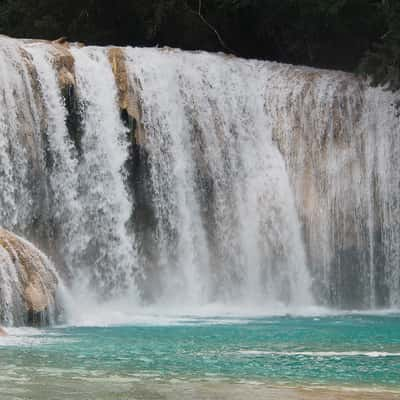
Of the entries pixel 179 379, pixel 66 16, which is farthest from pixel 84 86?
pixel 179 379

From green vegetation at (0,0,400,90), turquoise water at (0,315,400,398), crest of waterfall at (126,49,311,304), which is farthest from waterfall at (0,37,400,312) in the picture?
turquoise water at (0,315,400,398)

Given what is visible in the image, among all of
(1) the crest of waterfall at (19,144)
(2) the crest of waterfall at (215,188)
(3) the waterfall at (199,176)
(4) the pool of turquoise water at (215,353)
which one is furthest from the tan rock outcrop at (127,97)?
(4) the pool of turquoise water at (215,353)

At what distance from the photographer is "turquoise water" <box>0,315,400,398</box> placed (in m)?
14.7

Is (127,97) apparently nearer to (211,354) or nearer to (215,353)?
(215,353)

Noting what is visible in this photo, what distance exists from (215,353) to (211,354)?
0.50 ft

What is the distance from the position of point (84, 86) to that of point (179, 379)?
1614 centimetres

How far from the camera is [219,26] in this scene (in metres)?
38.4

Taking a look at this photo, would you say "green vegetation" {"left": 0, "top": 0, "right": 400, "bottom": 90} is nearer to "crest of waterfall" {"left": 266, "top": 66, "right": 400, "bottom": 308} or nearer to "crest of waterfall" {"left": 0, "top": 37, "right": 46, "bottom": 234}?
"crest of waterfall" {"left": 266, "top": 66, "right": 400, "bottom": 308}

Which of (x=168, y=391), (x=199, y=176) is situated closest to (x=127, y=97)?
(x=199, y=176)

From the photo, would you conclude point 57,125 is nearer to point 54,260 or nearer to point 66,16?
point 54,260

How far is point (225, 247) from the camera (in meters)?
30.6

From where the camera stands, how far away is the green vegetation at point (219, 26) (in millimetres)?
36344

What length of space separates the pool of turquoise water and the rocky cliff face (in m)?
0.64

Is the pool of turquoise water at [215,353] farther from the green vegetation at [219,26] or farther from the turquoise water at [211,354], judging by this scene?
the green vegetation at [219,26]
